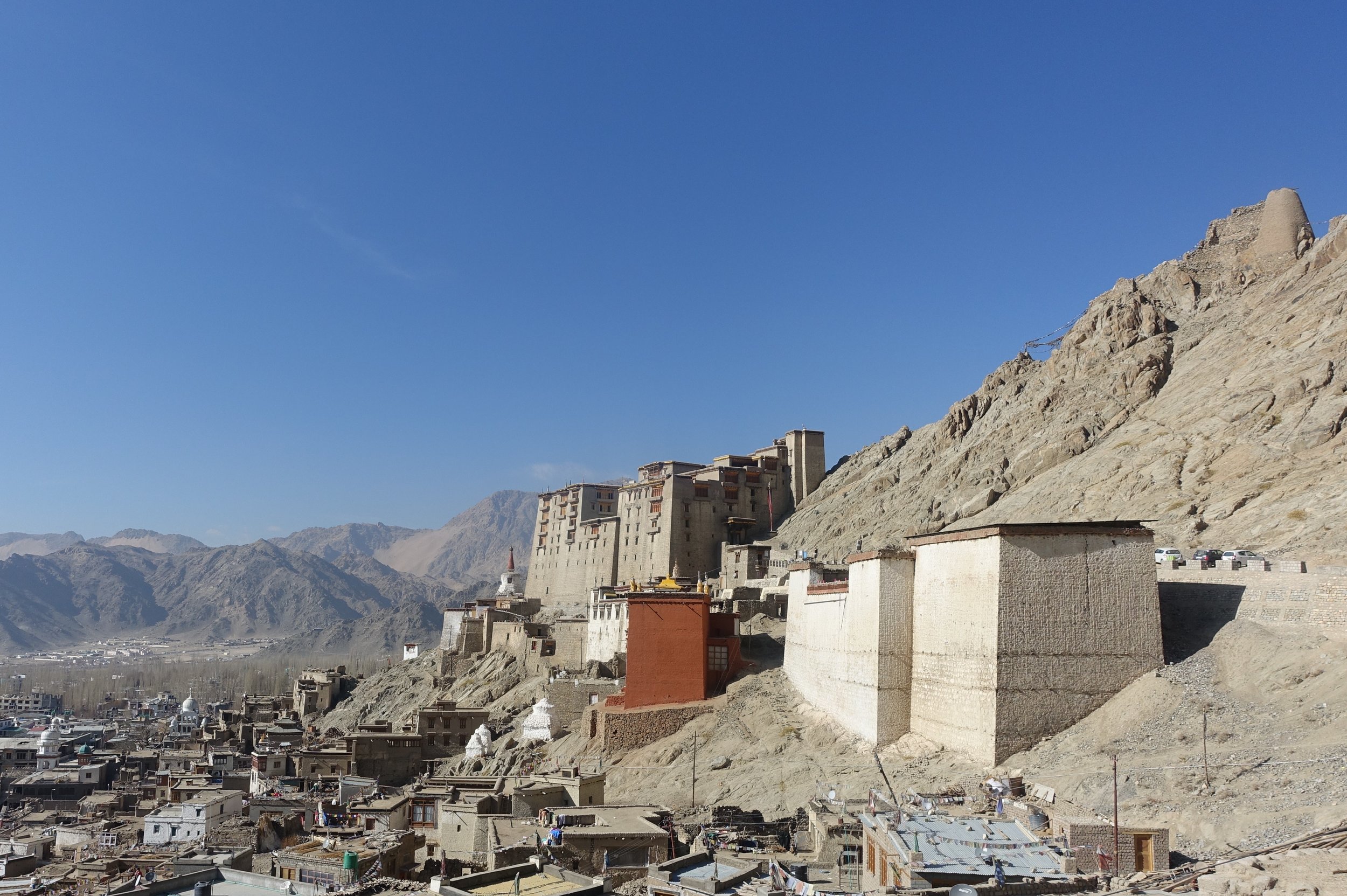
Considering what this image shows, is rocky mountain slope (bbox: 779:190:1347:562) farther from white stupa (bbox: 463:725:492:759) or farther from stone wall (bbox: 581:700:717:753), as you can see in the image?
white stupa (bbox: 463:725:492:759)

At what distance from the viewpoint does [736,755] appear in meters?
31.2

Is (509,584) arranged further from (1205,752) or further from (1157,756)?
(1205,752)

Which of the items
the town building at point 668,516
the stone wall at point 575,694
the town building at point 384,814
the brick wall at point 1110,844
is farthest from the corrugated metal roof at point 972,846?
the town building at point 668,516

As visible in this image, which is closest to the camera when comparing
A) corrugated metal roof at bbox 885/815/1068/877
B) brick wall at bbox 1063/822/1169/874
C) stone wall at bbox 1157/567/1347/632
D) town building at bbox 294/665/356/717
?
corrugated metal roof at bbox 885/815/1068/877

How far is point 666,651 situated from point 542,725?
6513 millimetres

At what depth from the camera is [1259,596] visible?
2506cm

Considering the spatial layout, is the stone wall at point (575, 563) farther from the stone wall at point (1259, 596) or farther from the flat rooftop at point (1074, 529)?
the flat rooftop at point (1074, 529)

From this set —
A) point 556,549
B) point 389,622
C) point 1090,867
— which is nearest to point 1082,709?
point 1090,867

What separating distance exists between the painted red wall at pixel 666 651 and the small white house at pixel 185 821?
13283mm

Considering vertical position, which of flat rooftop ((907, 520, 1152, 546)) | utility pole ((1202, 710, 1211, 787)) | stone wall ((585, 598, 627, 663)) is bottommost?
utility pole ((1202, 710, 1211, 787))

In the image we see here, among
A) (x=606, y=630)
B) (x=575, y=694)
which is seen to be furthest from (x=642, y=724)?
(x=606, y=630)

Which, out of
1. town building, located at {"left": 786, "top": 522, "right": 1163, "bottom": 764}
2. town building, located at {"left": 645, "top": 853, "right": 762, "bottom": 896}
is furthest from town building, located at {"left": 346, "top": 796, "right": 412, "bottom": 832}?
town building, located at {"left": 786, "top": 522, "right": 1163, "bottom": 764}

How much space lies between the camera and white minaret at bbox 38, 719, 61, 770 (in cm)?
5944

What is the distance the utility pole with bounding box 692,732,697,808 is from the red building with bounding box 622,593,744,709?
2.77 metres
